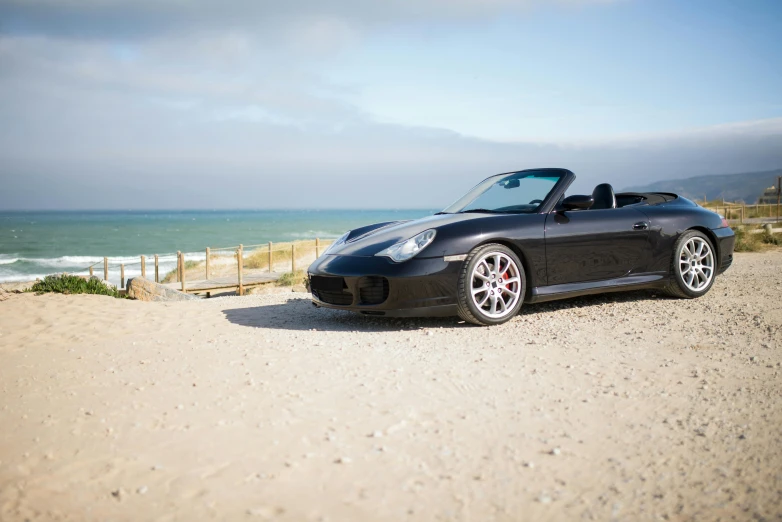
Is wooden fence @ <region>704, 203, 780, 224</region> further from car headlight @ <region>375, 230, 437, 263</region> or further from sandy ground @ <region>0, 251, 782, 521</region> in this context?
car headlight @ <region>375, 230, 437, 263</region>

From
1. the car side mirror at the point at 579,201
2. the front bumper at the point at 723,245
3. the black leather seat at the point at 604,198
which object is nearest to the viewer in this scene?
the car side mirror at the point at 579,201

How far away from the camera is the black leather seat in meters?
6.80

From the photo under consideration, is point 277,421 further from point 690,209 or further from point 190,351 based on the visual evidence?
point 690,209

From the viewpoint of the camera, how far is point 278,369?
4.45 meters

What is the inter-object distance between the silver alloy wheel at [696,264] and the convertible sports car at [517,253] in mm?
12

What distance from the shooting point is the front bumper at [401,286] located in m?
5.57

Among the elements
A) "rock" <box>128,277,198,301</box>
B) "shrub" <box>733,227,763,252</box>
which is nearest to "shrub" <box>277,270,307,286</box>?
"rock" <box>128,277,198,301</box>

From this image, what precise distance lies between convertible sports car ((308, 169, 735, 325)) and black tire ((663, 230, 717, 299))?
0.04 feet

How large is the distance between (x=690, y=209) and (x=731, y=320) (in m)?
1.78

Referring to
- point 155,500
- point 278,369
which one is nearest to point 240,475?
point 155,500

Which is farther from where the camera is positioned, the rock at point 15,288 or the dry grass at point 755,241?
the dry grass at point 755,241

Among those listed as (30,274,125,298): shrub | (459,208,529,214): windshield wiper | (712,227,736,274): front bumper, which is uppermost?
(459,208,529,214): windshield wiper

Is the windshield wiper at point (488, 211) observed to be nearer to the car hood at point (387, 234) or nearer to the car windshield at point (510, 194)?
the car windshield at point (510, 194)

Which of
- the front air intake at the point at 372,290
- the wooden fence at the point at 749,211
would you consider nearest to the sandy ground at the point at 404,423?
the front air intake at the point at 372,290
